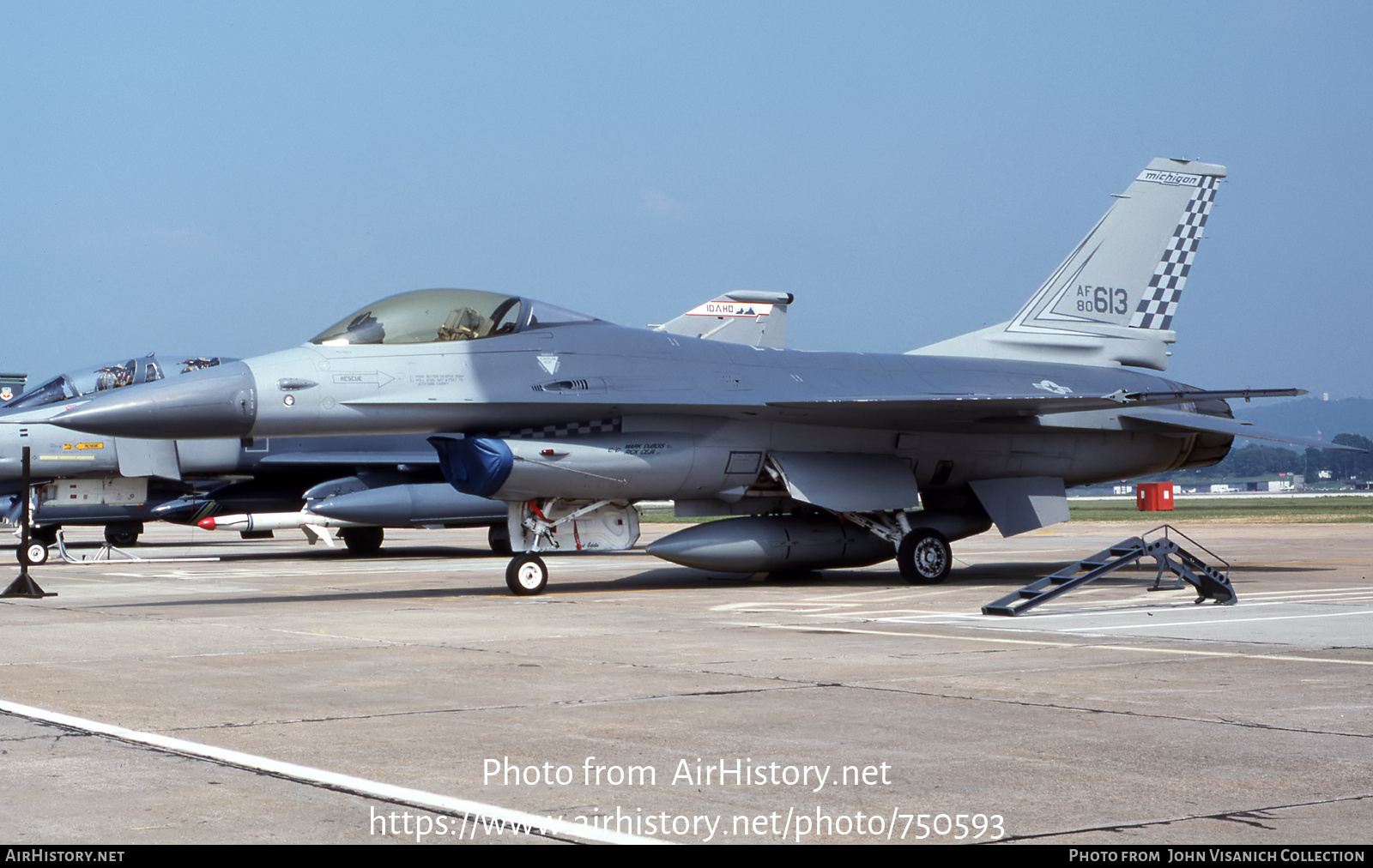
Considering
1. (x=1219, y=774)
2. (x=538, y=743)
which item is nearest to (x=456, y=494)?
(x=538, y=743)

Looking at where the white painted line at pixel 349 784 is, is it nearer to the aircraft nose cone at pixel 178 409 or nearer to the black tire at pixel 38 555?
the aircraft nose cone at pixel 178 409

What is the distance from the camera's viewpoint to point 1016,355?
56.4 feet

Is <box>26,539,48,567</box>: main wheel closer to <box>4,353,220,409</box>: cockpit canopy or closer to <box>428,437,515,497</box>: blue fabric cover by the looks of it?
<box>4,353,220,409</box>: cockpit canopy

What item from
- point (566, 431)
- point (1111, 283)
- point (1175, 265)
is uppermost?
point (1175, 265)

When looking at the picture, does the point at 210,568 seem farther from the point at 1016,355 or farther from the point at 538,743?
the point at 538,743

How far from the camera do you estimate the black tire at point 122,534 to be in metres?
25.5

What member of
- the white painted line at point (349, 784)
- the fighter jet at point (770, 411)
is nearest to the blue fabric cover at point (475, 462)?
the fighter jet at point (770, 411)

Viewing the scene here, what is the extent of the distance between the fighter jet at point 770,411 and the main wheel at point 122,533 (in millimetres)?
12066

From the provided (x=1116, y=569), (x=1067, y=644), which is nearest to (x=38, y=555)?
(x=1116, y=569)

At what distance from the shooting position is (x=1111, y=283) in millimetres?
17391

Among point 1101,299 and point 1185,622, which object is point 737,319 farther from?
point 1185,622

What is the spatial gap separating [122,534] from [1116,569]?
20662 millimetres

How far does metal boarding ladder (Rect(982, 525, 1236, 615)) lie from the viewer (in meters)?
10.8

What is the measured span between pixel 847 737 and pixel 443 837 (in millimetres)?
2079
